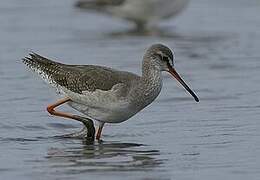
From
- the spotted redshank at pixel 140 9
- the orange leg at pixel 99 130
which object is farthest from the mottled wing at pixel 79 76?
the spotted redshank at pixel 140 9

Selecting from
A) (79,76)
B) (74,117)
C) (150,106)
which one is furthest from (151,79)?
(150,106)

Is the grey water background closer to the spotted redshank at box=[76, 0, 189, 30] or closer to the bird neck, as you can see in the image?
the spotted redshank at box=[76, 0, 189, 30]

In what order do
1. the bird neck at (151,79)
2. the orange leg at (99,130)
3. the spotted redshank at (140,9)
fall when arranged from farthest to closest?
the spotted redshank at (140,9)
the orange leg at (99,130)
the bird neck at (151,79)

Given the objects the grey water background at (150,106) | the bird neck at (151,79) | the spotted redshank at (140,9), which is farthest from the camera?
the spotted redshank at (140,9)

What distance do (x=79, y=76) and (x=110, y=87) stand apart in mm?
483

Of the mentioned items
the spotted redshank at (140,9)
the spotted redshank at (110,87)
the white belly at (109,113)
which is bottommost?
the white belly at (109,113)

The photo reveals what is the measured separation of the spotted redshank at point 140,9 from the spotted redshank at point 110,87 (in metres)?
8.59

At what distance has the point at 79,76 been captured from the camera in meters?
11.6

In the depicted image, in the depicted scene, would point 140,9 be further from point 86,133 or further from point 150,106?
point 86,133

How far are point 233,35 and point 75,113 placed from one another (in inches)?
246

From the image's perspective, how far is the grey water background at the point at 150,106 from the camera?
1023cm

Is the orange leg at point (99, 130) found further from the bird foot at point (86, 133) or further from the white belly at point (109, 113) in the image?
the white belly at point (109, 113)

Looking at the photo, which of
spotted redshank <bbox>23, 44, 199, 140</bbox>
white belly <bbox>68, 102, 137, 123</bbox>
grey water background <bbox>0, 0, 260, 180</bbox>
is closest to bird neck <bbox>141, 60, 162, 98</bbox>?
spotted redshank <bbox>23, 44, 199, 140</bbox>

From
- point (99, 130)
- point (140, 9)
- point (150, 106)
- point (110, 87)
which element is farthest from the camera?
point (140, 9)
